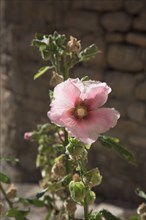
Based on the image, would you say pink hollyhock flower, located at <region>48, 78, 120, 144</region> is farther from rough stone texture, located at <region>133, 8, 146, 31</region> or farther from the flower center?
rough stone texture, located at <region>133, 8, 146, 31</region>

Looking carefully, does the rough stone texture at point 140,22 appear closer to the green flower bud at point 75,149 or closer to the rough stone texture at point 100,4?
the rough stone texture at point 100,4

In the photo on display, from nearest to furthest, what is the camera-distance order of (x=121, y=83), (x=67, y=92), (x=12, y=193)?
(x=67, y=92) < (x=12, y=193) < (x=121, y=83)

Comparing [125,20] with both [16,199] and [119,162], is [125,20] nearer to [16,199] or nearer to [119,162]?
[119,162]

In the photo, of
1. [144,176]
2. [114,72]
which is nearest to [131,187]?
[144,176]

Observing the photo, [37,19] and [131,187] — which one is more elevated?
[37,19]

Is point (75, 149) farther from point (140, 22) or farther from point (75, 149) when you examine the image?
point (140, 22)

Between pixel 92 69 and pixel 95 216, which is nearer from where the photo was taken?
pixel 95 216

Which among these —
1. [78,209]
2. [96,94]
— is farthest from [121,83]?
[96,94]
